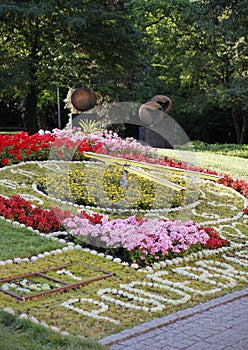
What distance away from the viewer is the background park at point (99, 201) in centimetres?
499

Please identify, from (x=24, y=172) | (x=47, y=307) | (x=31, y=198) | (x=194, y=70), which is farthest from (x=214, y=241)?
(x=194, y=70)

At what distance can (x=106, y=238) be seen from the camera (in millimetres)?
6488

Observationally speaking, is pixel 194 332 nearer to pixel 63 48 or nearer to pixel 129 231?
pixel 129 231

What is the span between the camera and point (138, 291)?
5.36 metres

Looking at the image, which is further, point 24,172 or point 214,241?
point 24,172

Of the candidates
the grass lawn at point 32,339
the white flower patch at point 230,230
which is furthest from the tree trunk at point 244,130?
the grass lawn at point 32,339

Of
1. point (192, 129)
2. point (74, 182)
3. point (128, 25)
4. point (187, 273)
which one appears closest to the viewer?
point (187, 273)

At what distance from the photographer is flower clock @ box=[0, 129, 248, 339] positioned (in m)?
4.99

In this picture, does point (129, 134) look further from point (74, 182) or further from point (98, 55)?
point (74, 182)

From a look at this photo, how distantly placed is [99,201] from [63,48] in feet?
33.0

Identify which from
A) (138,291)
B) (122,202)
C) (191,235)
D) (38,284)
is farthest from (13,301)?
(122,202)

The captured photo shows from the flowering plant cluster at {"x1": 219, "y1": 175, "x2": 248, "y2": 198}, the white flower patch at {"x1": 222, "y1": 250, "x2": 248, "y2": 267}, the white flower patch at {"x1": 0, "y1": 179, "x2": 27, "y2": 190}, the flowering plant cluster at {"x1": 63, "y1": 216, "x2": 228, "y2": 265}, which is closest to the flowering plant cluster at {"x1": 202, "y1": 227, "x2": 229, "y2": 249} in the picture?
the flowering plant cluster at {"x1": 63, "y1": 216, "x2": 228, "y2": 265}

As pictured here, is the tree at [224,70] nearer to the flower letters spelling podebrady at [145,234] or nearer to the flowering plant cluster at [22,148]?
the flowering plant cluster at [22,148]

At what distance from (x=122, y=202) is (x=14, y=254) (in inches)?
115
